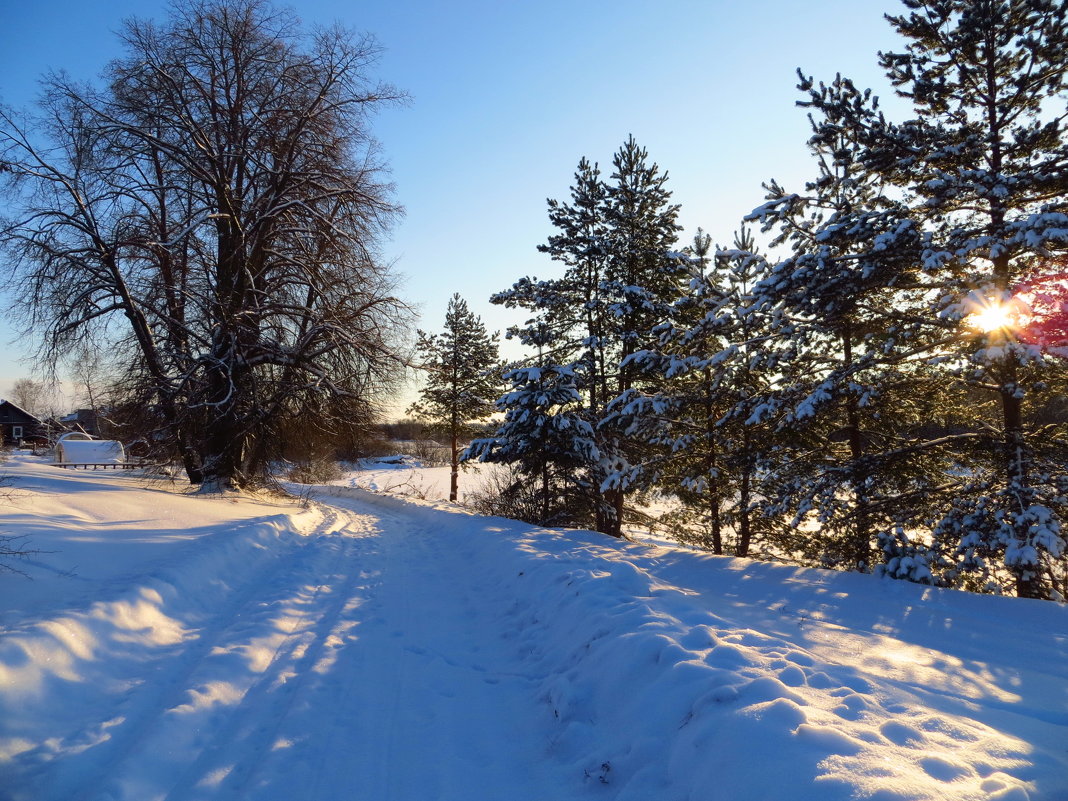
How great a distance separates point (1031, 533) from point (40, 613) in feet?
33.4

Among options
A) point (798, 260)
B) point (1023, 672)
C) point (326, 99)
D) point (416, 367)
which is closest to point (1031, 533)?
point (1023, 672)

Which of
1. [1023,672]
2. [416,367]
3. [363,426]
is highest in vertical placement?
[416,367]

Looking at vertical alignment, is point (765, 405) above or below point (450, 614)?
above

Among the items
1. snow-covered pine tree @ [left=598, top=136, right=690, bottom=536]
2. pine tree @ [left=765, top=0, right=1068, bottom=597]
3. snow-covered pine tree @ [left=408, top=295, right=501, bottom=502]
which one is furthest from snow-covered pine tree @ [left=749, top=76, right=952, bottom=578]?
snow-covered pine tree @ [left=408, top=295, right=501, bottom=502]

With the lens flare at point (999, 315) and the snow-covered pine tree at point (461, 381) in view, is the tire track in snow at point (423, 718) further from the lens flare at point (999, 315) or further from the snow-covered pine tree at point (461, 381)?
the snow-covered pine tree at point (461, 381)

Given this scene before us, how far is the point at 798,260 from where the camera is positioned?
8547 millimetres

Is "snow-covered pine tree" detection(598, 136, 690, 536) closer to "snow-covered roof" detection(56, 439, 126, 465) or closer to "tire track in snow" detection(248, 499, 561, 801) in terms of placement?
"tire track in snow" detection(248, 499, 561, 801)

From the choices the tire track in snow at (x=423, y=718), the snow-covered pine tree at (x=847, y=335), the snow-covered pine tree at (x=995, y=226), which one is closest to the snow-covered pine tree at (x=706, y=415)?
the snow-covered pine tree at (x=847, y=335)

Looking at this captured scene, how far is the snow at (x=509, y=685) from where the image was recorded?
2.88 m

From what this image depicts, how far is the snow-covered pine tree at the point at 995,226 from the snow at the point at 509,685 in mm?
1129

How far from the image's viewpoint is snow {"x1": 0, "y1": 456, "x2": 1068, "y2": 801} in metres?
2.88

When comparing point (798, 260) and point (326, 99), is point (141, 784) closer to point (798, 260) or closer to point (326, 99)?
point (798, 260)

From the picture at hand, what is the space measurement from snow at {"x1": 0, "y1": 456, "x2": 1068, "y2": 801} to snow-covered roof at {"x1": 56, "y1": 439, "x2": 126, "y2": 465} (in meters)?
23.0

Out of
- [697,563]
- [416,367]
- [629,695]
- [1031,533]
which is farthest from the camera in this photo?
[416,367]
